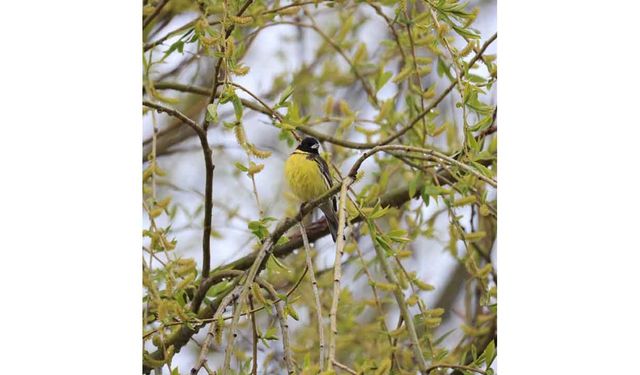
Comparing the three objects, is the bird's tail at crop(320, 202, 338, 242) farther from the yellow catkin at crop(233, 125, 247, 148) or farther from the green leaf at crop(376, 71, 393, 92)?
the yellow catkin at crop(233, 125, 247, 148)

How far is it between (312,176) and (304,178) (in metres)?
0.02

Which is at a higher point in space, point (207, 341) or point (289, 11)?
point (289, 11)

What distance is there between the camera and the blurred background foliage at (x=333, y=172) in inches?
60.9

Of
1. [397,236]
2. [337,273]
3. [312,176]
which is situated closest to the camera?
[337,273]

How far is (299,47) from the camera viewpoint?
2045mm

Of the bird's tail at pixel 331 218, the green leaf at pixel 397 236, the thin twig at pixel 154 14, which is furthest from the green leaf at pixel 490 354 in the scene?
the thin twig at pixel 154 14

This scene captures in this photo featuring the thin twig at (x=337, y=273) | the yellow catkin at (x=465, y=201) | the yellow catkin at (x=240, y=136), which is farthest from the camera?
the yellow catkin at (x=465, y=201)

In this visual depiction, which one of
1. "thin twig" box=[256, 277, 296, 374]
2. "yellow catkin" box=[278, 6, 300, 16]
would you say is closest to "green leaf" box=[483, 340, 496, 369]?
"thin twig" box=[256, 277, 296, 374]

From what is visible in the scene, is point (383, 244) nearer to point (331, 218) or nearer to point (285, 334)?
point (285, 334)

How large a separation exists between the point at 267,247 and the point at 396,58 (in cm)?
79

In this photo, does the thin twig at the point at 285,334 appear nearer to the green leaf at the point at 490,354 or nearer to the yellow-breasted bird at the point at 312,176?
the green leaf at the point at 490,354

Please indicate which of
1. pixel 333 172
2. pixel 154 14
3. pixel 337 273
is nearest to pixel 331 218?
pixel 333 172

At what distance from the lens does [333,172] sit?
6.19 feet
